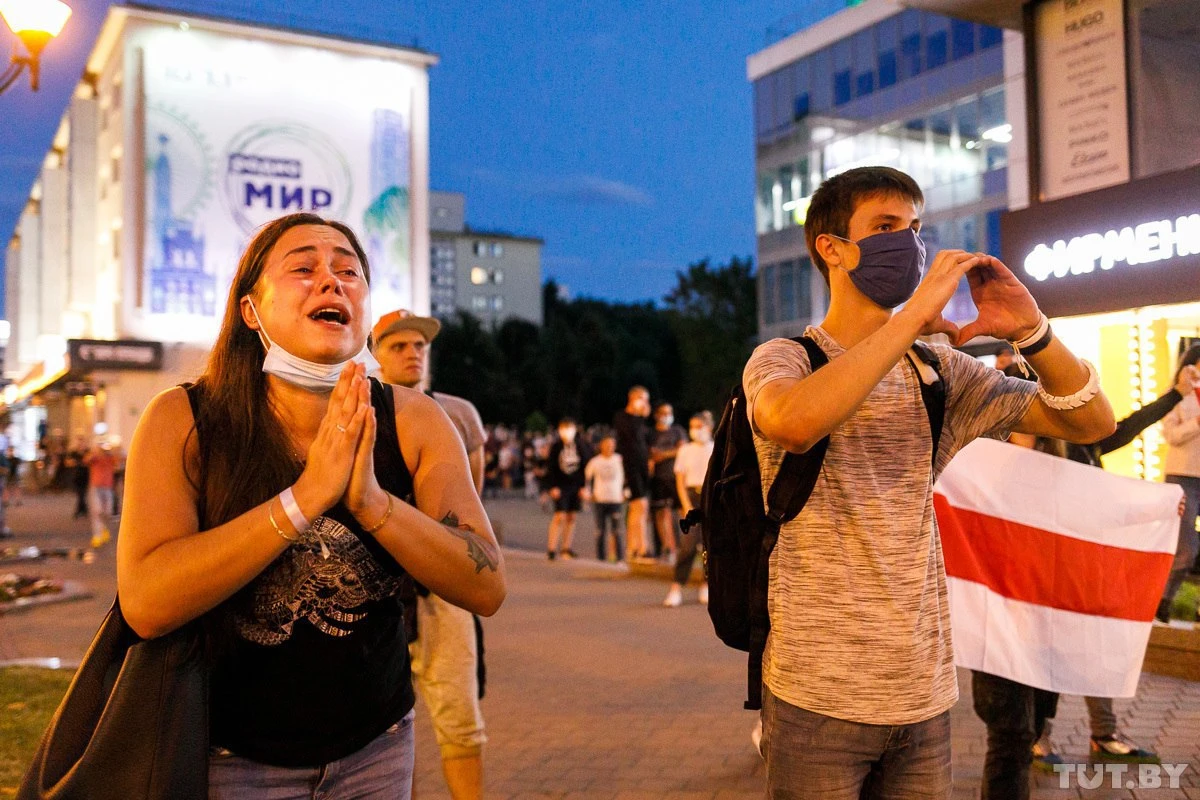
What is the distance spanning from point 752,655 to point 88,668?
1416 mm

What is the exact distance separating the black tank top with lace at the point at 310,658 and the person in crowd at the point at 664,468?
12101mm

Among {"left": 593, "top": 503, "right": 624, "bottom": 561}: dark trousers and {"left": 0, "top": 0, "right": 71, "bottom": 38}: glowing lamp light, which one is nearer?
{"left": 0, "top": 0, "right": 71, "bottom": 38}: glowing lamp light

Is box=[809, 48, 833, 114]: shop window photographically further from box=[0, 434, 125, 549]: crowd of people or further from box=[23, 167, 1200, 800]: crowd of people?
box=[23, 167, 1200, 800]: crowd of people

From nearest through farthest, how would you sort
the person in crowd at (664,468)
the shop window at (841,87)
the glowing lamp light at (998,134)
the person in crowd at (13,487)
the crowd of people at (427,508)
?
the crowd of people at (427,508), the person in crowd at (664,468), the glowing lamp light at (998,134), the person in crowd at (13,487), the shop window at (841,87)

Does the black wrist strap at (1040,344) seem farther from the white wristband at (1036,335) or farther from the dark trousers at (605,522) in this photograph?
the dark trousers at (605,522)

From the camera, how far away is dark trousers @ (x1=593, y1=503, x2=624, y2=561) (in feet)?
52.3

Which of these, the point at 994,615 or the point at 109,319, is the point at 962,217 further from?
the point at 994,615

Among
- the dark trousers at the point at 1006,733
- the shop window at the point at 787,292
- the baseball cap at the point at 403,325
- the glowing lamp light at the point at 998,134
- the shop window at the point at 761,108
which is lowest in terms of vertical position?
the dark trousers at the point at 1006,733

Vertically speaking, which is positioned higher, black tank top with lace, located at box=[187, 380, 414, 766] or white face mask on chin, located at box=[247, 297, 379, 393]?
white face mask on chin, located at box=[247, 297, 379, 393]

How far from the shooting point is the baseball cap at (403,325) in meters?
5.16

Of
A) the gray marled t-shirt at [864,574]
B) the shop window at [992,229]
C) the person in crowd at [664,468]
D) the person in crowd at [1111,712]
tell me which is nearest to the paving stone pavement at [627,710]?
the person in crowd at [1111,712]

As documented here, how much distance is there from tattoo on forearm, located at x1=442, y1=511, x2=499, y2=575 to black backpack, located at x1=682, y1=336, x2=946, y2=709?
61 cm

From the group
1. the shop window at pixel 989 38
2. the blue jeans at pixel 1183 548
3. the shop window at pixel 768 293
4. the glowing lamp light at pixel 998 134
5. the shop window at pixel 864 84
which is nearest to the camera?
the blue jeans at pixel 1183 548

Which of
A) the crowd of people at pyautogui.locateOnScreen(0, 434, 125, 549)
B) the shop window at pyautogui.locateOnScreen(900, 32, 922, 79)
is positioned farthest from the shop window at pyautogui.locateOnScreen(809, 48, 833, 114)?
the crowd of people at pyautogui.locateOnScreen(0, 434, 125, 549)
